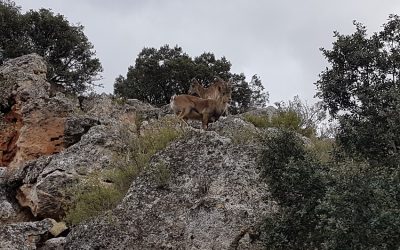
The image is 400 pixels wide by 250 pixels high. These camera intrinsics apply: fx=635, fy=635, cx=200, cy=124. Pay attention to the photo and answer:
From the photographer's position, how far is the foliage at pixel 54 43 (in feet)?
98.2

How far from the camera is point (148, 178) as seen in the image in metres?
13.5

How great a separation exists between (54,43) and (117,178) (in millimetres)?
17646

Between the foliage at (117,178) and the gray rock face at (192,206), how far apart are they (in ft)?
Answer: 1.35

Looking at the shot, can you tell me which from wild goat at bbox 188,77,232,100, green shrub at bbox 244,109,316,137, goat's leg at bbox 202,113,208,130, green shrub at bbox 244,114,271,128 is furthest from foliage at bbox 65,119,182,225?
wild goat at bbox 188,77,232,100

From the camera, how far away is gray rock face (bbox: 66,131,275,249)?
39.0 feet

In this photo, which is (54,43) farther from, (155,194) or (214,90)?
(155,194)

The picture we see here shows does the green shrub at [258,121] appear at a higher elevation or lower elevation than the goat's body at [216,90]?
lower

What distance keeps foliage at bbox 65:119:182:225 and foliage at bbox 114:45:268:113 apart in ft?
50.9

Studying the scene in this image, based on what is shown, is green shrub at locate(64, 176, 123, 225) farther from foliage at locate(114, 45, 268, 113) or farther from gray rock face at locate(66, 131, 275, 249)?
foliage at locate(114, 45, 268, 113)

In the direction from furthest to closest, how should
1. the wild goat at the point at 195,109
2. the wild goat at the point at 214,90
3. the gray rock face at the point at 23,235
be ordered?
the wild goat at the point at 214,90
the wild goat at the point at 195,109
the gray rock face at the point at 23,235

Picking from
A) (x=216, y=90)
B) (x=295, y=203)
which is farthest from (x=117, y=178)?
(x=216, y=90)

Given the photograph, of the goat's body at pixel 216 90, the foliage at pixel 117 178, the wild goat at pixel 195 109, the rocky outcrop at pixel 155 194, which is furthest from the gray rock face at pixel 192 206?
the goat's body at pixel 216 90

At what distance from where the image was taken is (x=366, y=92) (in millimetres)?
12031

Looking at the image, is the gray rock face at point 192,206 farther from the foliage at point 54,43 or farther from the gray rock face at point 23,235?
the foliage at point 54,43
